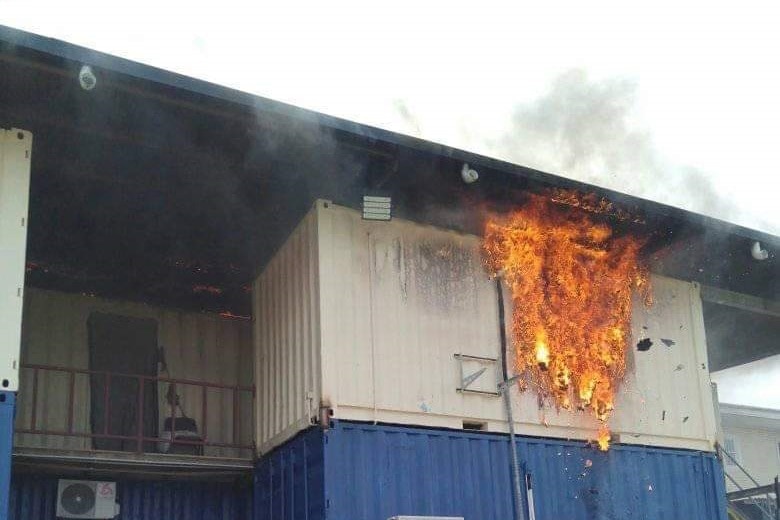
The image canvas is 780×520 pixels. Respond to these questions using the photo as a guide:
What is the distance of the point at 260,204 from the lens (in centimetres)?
1288

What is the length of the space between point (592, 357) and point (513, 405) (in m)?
1.56

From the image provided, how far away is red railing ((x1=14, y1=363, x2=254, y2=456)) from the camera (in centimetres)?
1305

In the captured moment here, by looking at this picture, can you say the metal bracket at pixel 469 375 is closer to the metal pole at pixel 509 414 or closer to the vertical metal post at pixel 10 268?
the metal pole at pixel 509 414

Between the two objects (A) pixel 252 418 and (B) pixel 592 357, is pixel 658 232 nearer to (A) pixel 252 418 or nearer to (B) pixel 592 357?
(B) pixel 592 357

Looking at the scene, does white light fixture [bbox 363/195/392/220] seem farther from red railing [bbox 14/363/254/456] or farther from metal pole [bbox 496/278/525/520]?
red railing [bbox 14/363/254/456]

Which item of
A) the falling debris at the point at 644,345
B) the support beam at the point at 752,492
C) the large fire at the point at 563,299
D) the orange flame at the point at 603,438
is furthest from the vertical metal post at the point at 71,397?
the support beam at the point at 752,492

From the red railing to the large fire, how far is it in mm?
4327

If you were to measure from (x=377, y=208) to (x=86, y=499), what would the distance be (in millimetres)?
5754

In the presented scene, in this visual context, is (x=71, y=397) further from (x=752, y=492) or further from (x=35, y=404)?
(x=752, y=492)

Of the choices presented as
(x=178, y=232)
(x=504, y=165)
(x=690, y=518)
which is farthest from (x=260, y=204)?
(x=690, y=518)

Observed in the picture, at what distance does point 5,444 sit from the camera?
958 centimetres

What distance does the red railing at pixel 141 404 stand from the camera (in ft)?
42.8

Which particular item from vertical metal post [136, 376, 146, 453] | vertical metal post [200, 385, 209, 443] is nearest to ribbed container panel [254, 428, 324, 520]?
vertical metal post [200, 385, 209, 443]

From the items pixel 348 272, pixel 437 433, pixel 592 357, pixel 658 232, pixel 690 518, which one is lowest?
pixel 690 518
